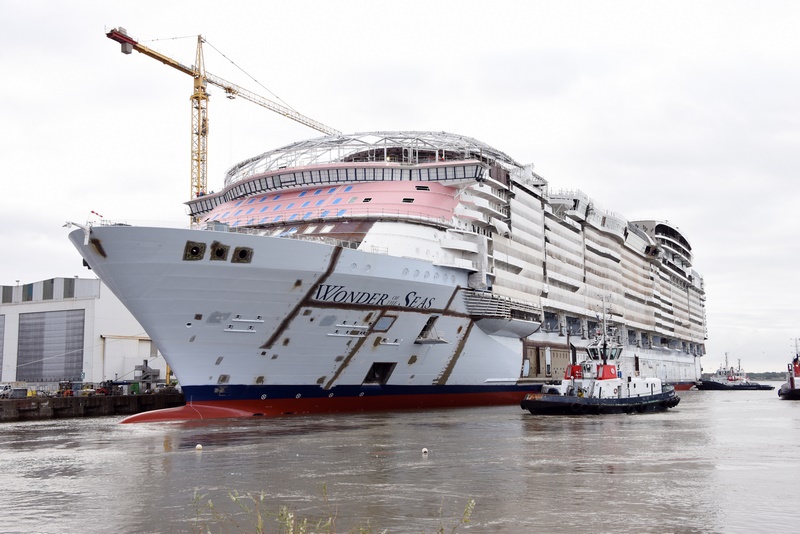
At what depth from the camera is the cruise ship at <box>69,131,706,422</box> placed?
3064 centimetres

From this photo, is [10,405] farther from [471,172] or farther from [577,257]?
[577,257]

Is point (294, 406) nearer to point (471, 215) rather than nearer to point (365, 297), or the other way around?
point (365, 297)

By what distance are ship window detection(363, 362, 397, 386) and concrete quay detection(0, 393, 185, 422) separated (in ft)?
60.3

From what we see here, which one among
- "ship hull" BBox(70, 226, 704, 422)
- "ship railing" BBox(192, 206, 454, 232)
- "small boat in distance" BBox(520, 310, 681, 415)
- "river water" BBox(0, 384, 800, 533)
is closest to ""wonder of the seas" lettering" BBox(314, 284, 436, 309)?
"ship hull" BBox(70, 226, 704, 422)

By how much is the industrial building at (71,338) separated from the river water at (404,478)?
38.0 m

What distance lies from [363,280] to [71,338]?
1730 inches

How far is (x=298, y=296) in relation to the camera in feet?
106

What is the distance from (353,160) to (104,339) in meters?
32.8

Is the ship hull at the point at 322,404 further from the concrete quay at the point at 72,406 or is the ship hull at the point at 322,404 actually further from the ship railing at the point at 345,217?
the concrete quay at the point at 72,406

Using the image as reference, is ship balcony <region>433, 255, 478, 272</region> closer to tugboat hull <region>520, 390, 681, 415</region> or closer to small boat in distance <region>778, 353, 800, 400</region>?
tugboat hull <region>520, 390, 681, 415</region>

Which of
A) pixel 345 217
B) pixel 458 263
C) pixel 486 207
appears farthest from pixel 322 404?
pixel 486 207

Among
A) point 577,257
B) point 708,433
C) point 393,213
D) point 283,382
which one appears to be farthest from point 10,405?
point 577,257

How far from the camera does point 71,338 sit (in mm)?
67875

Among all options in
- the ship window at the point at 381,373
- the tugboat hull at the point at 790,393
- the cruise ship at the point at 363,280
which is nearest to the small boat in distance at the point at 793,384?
the tugboat hull at the point at 790,393
